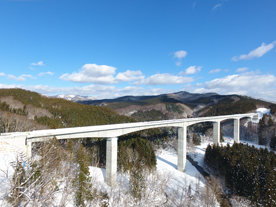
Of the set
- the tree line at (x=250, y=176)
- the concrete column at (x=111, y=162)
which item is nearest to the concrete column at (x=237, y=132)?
the tree line at (x=250, y=176)

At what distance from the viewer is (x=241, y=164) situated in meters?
25.4

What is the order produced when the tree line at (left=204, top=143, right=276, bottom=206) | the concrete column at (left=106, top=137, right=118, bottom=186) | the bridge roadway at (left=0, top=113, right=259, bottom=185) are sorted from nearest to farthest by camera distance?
the bridge roadway at (left=0, top=113, right=259, bottom=185) < the tree line at (left=204, top=143, right=276, bottom=206) < the concrete column at (left=106, top=137, right=118, bottom=186)

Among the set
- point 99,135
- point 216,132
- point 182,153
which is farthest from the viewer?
point 216,132

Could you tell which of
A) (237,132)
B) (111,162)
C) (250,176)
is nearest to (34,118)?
(111,162)

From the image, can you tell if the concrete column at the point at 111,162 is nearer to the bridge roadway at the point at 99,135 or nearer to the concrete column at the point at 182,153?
the bridge roadway at the point at 99,135

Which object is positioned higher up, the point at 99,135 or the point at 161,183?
the point at 99,135

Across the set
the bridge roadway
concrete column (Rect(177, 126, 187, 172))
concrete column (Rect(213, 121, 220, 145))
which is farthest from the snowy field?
concrete column (Rect(213, 121, 220, 145))

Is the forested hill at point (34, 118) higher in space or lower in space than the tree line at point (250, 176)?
higher

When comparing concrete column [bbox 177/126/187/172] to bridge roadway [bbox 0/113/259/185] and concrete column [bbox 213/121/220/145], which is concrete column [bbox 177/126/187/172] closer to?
bridge roadway [bbox 0/113/259/185]

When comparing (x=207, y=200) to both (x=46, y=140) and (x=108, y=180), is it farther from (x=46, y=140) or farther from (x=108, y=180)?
(x=46, y=140)

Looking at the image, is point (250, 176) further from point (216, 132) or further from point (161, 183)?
point (216, 132)

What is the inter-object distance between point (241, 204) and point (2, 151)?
28.5 meters

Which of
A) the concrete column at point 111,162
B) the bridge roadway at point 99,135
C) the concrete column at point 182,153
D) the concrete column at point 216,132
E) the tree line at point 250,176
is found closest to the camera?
the bridge roadway at point 99,135

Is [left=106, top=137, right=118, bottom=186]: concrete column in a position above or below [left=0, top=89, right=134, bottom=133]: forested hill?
below
